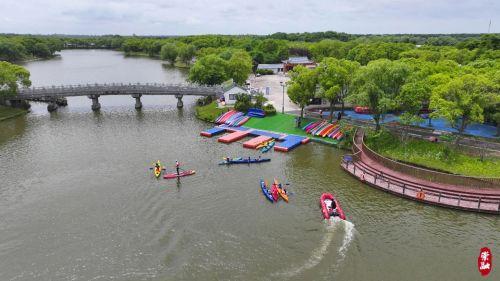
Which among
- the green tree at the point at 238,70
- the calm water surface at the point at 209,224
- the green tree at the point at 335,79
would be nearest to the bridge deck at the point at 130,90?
the green tree at the point at 238,70

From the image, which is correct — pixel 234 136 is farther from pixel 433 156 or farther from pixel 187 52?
pixel 187 52

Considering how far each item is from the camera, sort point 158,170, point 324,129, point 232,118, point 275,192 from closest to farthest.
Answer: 1. point 275,192
2. point 158,170
3. point 324,129
4. point 232,118

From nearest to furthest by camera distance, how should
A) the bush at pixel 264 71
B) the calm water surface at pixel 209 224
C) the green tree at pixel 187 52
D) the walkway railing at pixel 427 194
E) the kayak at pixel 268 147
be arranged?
1. the calm water surface at pixel 209 224
2. the walkway railing at pixel 427 194
3. the kayak at pixel 268 147
4. the bush at pixel 264 71
5. the green tree at pixel 187 52

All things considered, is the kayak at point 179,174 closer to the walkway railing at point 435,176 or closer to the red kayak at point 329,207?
the red kayak at point 329,207

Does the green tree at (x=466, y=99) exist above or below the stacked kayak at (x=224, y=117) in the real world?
above

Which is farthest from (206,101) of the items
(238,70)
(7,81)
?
(7,81)

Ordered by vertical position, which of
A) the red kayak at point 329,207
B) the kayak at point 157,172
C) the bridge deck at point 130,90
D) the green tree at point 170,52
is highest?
the green tree at point 170,52
